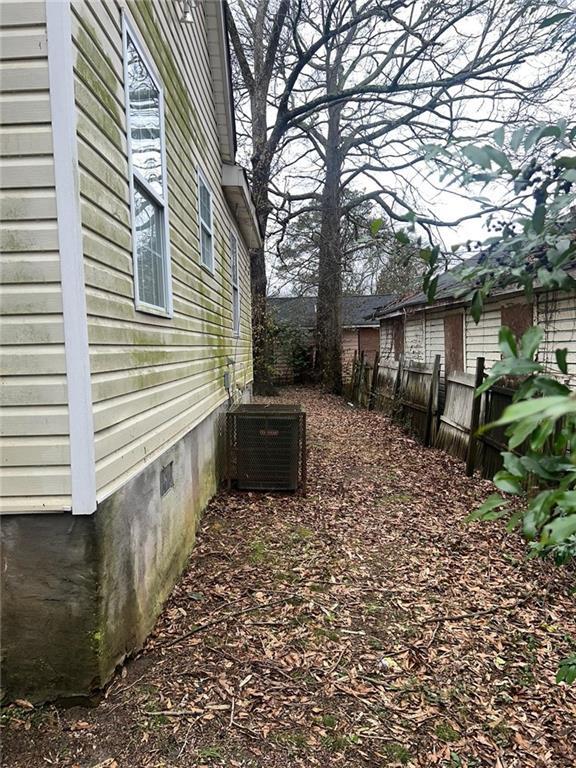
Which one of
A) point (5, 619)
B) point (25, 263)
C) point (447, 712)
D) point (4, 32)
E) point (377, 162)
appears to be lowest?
point (447, 712)

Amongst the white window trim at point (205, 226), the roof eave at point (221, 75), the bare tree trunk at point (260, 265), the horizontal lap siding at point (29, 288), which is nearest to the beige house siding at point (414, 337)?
the bare tree trunk at point (260, 265)

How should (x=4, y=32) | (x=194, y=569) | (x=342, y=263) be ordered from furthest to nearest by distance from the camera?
(x=342, y=263) < (x=194, y=569) < (x=4, y=32)

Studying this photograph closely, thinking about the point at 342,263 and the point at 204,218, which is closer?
the point at 204,218

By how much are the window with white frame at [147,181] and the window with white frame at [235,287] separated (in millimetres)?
4645

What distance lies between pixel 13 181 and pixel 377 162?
17.3 m

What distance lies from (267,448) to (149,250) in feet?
10.3

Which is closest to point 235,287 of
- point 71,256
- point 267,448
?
point 267,448

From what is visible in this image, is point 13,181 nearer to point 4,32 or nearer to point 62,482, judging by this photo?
point 4,32

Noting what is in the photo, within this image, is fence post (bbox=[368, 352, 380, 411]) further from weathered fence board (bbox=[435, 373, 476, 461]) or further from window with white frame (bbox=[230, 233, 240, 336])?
window with white frame (bbox=[230, 233, 240, 336])

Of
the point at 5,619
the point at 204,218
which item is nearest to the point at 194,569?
the point at 5,619

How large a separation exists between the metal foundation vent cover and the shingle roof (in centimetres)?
1682

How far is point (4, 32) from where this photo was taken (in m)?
2.14

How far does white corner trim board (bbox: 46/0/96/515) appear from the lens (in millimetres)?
2152

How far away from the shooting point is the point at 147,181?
3455 millimetres
